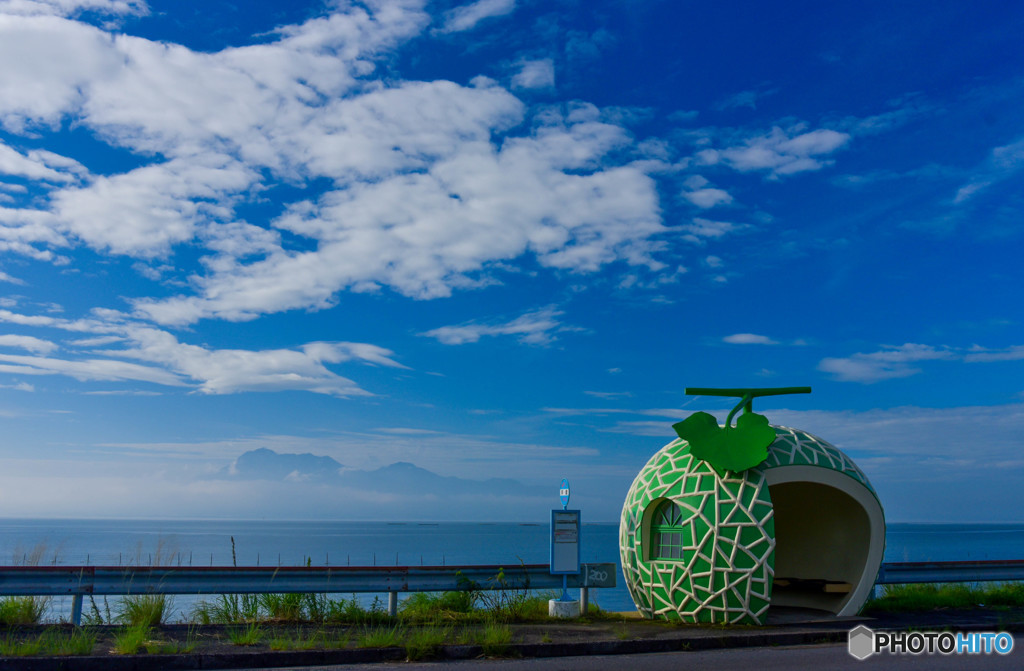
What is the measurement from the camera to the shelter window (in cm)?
1154

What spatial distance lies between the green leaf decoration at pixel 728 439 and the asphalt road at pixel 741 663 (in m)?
2.70

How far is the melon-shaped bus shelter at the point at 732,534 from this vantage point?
36.0 ft

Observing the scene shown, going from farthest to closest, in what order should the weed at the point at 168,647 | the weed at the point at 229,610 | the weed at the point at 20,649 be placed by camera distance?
1. the weed at the point at 229,610
2. the weed at the point at 168,647
3. the weed at the point at 20,649

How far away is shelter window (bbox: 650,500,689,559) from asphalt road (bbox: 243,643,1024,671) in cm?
188

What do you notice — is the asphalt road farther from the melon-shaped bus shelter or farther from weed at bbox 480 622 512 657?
the melon-shaped bus shelter

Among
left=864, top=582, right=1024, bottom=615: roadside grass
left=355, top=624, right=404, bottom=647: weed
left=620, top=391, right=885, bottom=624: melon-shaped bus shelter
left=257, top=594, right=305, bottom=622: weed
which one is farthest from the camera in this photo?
left=864, top=582, right=1024, bottom=615: roadside grass

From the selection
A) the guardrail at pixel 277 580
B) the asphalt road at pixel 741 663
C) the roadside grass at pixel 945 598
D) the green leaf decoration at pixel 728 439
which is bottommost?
the roadside grass at pixel 945 598

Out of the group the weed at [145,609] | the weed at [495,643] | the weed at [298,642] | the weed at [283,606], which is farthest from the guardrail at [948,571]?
the weed at [145,609]

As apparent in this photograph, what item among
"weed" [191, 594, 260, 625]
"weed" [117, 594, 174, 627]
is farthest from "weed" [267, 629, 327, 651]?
"weed" [117, 594, 174, 627]

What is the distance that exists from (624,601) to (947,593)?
22976 mm

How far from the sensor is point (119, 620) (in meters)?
10.7

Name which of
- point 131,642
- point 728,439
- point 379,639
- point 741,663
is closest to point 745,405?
point 728,439

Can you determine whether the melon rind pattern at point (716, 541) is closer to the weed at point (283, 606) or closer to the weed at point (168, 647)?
the weed at point (283, 606)

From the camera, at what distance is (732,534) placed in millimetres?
10945
